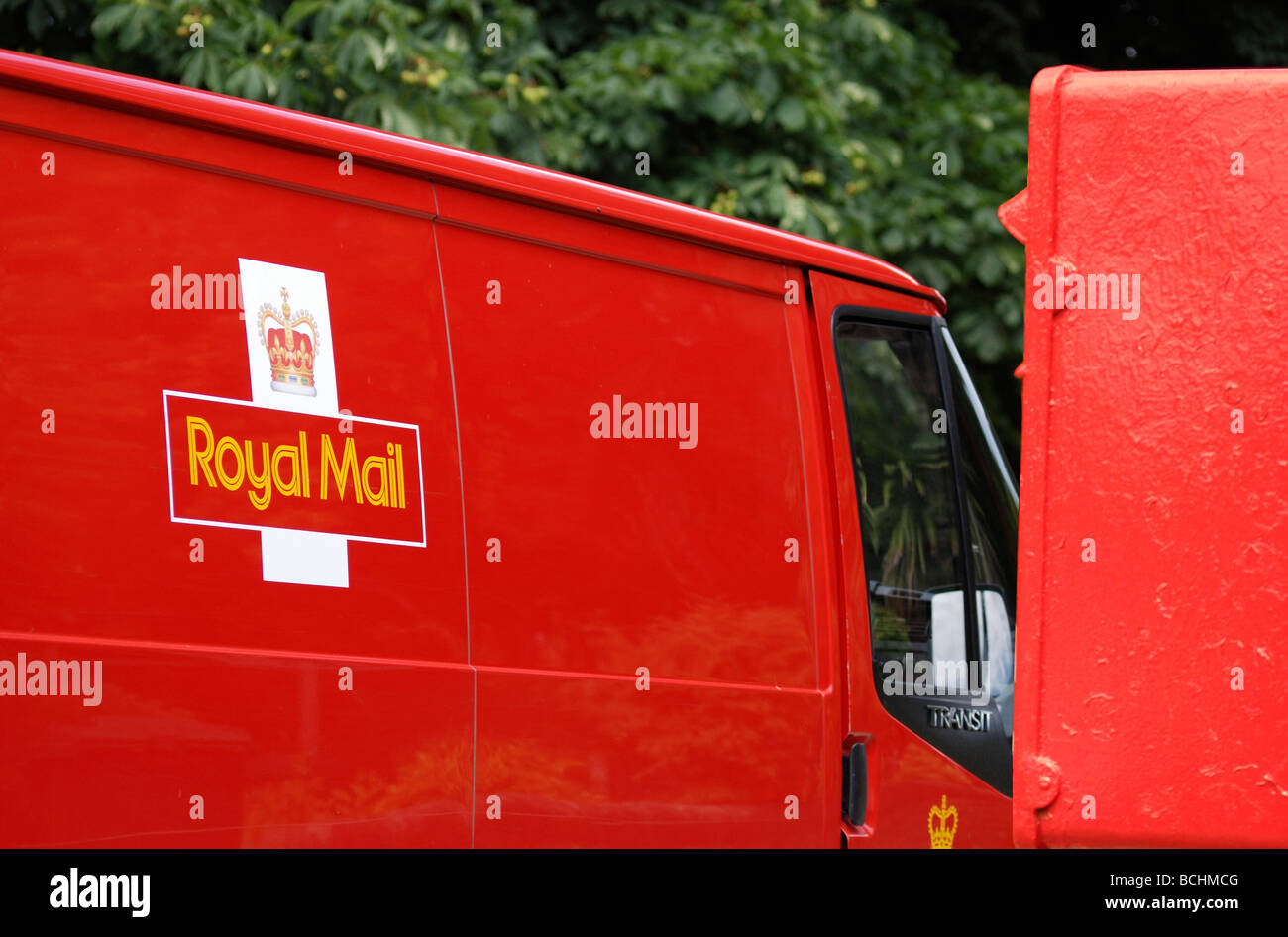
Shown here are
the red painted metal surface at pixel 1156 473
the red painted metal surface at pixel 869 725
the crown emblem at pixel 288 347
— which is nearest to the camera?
the red painted metal surface at pixel 1156 473

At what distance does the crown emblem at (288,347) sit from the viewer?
2.70m

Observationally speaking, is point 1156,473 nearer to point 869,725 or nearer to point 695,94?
point 869,725

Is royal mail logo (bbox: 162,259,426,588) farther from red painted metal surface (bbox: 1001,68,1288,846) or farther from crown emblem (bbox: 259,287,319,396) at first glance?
red painted metal surface (bbox: 1001,68,1288,846)

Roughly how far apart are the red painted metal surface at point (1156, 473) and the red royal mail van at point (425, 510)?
1286 mm

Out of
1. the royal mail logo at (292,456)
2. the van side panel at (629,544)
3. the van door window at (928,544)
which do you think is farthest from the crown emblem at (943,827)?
the royal mail logo at (292,456)

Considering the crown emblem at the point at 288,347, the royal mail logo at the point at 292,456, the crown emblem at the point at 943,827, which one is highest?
the crown emblem at the point at 288,347

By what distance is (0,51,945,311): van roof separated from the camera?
2.51m

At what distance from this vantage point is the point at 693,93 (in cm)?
704

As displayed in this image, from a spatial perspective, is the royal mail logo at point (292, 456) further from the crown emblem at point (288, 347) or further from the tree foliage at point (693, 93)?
the tree foliage at point (693, 93)

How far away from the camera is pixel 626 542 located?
3.24 meters

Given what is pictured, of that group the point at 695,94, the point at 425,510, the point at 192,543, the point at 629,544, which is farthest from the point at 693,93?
the point at 192,543

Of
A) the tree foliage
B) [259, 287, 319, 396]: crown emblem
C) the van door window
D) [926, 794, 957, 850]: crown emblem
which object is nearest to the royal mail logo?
[259, 287, 319, 396]: crown emblem

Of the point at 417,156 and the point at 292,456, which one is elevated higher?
the point at 417,156

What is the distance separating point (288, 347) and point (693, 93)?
4.63m
